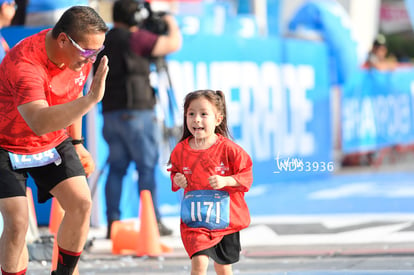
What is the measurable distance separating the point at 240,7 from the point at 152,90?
11.6 metres

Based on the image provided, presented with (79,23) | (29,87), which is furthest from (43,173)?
(79,23)

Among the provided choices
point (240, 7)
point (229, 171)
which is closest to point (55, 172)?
point (229, 171)

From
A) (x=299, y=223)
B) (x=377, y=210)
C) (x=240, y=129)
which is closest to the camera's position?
(x=299, y=223)

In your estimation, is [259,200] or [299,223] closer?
[299,223]

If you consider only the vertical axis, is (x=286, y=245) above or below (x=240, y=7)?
below

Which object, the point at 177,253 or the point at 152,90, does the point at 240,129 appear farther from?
the point at 177,253

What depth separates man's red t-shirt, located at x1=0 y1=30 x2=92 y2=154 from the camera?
4184mm

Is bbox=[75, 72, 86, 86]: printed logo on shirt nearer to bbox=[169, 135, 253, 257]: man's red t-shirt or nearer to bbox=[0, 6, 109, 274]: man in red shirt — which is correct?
bbox=[0, 6, 109, 274]: man in red shirt

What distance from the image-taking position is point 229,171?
14.9 ft

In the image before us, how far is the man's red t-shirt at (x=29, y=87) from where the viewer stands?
4.18 meters

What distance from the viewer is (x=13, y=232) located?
4.51 m

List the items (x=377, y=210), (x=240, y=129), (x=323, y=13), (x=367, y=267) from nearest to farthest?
(x=367, y=267), (x=377, y=210), (x=240, y=129), (x=323, y=13)

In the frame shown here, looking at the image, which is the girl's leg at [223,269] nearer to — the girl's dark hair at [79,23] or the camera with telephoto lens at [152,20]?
the girl's dark hair at [79,23]

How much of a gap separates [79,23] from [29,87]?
415 millimetres
